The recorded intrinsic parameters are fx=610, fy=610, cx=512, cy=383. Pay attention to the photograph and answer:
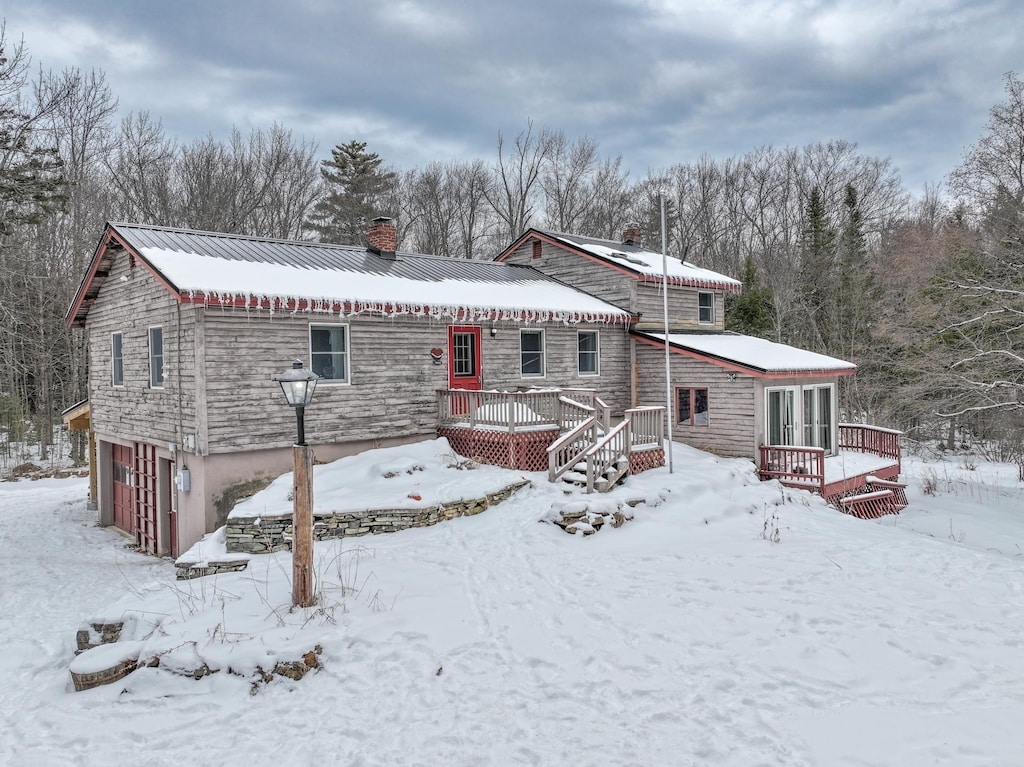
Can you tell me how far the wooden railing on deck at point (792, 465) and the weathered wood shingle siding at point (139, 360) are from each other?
40.7ft

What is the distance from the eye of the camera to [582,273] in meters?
19.3

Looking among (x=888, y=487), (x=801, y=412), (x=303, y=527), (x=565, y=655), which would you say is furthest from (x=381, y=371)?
(x=888, y=487)

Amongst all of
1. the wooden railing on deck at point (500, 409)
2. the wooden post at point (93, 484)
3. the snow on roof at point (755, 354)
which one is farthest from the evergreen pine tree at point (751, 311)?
the wooden post at point (93, 484)

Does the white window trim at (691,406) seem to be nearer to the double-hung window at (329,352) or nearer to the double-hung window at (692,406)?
the double-hung window at (692,406)

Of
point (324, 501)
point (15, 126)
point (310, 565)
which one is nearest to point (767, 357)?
point (324, 501)

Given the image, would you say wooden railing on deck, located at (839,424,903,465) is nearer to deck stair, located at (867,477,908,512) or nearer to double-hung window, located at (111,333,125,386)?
deck stair, located at (867,477,908,512)

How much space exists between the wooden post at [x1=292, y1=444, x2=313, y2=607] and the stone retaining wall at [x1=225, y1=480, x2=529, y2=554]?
333 centimetres

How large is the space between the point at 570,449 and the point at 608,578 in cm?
509

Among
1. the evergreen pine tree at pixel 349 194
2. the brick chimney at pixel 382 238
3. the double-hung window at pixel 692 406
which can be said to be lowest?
the double-hung window at pixel 692 406

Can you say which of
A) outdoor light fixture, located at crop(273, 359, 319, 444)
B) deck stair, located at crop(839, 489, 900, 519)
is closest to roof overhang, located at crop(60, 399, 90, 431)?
outdoor light fixture, located at crop(273, 359, 319, 444)

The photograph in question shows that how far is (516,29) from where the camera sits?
22.7 metres

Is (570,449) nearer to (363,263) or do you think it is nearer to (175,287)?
(363,263)

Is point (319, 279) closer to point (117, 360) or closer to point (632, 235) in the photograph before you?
point (117, 360)

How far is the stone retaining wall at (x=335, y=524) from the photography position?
9.88 metres
